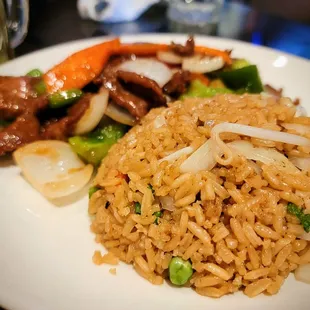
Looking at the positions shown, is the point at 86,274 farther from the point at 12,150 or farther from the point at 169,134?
the point at 12,150

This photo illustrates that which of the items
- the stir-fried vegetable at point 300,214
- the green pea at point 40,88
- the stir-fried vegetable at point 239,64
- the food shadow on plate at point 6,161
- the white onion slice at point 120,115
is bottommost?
the food shadow on plate at point 6,161

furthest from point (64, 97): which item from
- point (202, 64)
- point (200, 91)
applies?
point (202, 64)

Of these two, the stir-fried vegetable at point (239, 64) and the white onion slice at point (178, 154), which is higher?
the white onion slice at point (178, 154)

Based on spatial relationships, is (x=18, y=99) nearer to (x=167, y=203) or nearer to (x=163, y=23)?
(x=167, y=203)

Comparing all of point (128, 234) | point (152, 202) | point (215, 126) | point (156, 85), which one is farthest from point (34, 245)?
point (156, 85)

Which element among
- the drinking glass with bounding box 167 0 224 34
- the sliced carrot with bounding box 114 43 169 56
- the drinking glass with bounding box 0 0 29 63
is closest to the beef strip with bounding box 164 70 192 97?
the sliced carrot with bounding box 114 43 169 56

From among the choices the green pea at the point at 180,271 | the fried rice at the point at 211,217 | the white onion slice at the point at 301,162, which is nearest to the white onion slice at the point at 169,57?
the fried rice at the point at 211,217

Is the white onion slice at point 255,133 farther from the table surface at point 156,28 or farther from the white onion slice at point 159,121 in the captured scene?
the table surface at point 156,28
